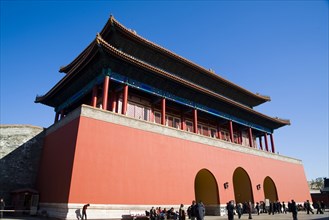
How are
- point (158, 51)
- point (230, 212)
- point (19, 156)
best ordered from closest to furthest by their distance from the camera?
point (230, 212)
point (19, 156)
point (158, 51)

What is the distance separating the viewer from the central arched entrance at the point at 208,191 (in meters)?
17.2

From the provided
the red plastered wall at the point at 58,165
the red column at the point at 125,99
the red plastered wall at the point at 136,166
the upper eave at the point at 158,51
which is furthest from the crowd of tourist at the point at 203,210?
the upper eave at the point at 158,51

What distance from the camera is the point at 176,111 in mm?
20453

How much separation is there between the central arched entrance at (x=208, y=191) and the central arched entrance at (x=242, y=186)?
3486 mm

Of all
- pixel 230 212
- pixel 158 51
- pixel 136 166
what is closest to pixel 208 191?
pixel 230 212

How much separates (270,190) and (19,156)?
2019 cm

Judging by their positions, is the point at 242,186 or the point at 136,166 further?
the point at 242,186

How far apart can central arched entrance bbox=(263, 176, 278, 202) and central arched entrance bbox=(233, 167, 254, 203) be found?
3.05 m

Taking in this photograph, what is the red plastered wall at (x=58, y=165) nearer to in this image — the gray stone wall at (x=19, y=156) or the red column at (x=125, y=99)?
the gray stone wall at (x=19, y=156)

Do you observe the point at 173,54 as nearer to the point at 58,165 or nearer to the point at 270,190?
the point at 58,165

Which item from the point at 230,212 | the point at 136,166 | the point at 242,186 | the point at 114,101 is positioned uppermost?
the point at 114,101

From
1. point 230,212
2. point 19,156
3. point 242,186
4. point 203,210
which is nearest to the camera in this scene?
point 203,210

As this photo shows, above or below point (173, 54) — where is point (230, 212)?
below

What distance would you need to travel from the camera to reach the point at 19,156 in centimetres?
1614
